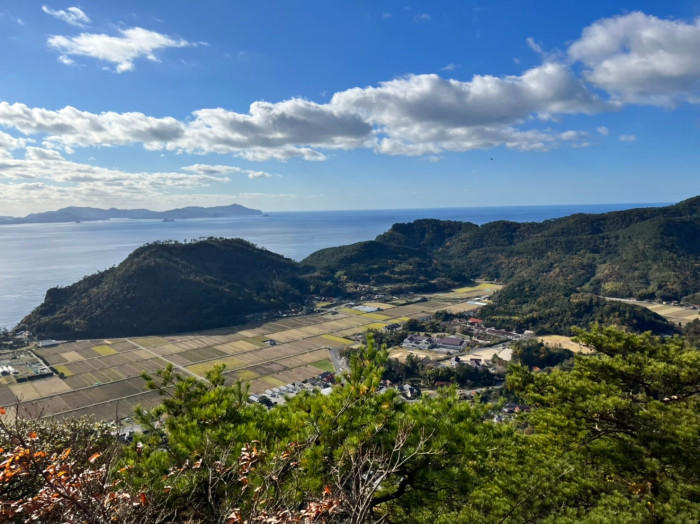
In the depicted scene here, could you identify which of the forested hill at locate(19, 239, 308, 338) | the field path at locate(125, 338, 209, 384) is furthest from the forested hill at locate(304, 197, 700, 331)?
the field path at locate(125, 338, 209, 384)

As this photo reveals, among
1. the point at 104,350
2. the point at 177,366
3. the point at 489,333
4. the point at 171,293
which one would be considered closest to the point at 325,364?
the point at 177,366

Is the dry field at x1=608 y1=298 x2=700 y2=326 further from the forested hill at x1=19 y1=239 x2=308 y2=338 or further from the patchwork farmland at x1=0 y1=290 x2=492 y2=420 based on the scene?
the forested hill at x1=19 y1=239 x2=308 y2=338

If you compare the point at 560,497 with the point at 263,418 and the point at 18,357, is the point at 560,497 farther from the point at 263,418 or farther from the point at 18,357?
the point at 18,357

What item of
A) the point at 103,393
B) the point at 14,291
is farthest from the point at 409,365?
the point at 14,291

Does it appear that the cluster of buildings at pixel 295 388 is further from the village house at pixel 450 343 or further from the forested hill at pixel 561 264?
the forested hill at pixel 561 264

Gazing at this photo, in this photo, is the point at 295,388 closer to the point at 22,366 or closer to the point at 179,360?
the point at 179,360

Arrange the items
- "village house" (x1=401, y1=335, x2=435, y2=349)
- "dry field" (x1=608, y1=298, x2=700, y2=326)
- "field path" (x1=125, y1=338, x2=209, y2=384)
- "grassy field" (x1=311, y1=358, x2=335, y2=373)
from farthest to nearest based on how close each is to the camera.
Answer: "dry field" (x1=608, y1=298, x2=700, y2=326) < "village house" (x1=401, y1=335, x2=435, y2=349) < "grassy field" (x1=311, y1=358, x2=335, y2=373) < "field path" (x1=125, y1=338, x2=209, y2=384)
